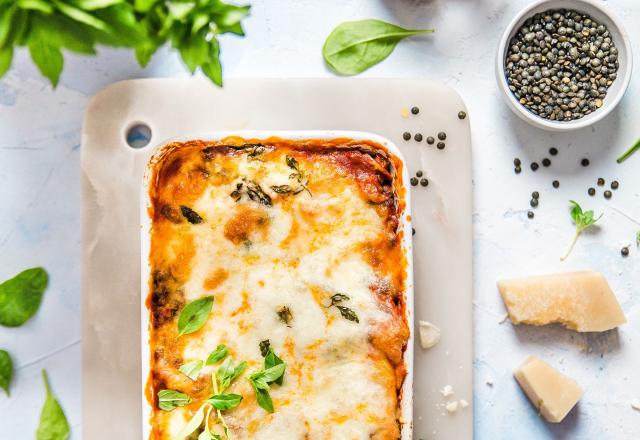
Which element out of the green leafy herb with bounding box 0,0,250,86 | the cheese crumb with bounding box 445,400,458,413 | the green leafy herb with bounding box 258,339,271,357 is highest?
the green leafy herb with bounding box 0,0,250,86

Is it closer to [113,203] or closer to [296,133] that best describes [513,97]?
[296,133]


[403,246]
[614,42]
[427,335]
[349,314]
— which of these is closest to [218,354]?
[349,314]

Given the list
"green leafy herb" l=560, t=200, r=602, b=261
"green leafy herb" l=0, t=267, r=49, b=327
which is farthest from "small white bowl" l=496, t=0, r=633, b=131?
"green leafy herb" l=0, t=267, r=49, b=327

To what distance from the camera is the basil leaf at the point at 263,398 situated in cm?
210

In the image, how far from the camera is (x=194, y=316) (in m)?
2.12

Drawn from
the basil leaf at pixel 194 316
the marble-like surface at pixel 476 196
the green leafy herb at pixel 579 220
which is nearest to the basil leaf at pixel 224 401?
the basil leaf at pixel 194 316

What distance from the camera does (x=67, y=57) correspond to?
251 cm

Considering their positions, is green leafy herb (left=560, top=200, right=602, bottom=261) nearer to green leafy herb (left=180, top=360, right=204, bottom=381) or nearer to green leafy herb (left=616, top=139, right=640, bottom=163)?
green leafy herb (left=616, top=139, right=640, bottom=163)

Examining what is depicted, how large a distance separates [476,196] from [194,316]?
102 centimetres

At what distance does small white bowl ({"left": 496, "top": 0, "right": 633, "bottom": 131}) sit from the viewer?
2443mm

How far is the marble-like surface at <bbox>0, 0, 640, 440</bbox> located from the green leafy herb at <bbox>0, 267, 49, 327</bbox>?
0.03 metres

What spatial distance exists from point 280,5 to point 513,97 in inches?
31.7

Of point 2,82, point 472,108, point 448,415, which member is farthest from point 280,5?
point 448,415

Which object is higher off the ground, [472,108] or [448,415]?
[472,108]
